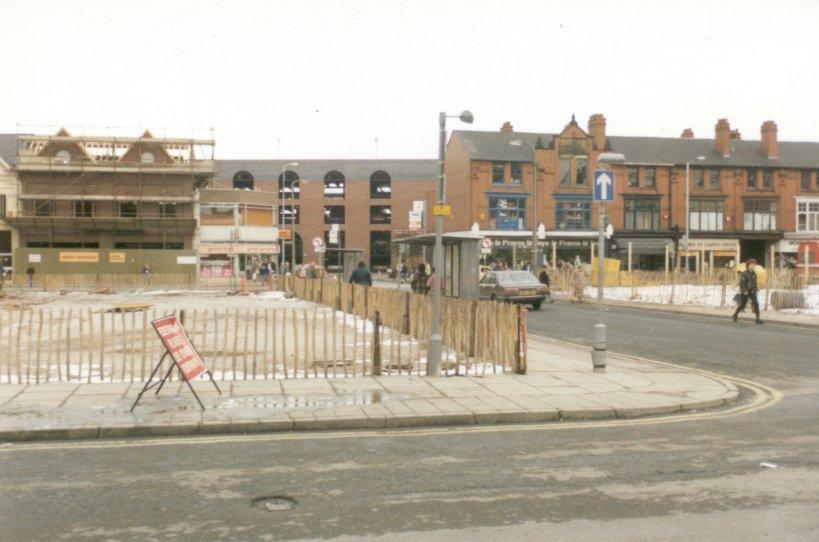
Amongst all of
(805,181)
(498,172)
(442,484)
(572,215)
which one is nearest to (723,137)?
(805,181)

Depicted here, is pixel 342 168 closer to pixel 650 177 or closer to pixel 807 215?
pixel 650 177

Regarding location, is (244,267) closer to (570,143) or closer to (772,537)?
(570,143)

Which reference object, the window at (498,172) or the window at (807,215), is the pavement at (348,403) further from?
the window at (807,215)

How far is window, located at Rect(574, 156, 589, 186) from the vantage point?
6331cm

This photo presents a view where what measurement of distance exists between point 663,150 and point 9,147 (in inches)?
2236

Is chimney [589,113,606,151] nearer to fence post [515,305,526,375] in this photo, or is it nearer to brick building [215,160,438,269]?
brick building [215,160,438,269]

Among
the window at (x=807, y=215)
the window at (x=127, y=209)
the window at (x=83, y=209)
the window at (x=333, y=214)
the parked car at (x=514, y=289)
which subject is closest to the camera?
the parked car at (x=514, y=289)

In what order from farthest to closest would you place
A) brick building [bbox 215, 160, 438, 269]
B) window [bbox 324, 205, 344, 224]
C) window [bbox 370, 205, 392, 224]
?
window [bbox 370, 205, 392, 224], window [bbox 324, 205, 344, 224], brick building [bbox 215, 160, 438, 269]

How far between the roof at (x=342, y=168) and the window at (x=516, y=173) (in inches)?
1029

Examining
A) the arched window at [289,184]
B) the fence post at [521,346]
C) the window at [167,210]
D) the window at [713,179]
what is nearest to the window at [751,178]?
the window at [713,179]

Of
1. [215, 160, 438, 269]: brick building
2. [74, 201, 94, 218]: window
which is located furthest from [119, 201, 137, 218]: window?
[215, 160, 438, 269]: brick building

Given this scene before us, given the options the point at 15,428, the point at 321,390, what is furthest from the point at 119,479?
the point at 321,390

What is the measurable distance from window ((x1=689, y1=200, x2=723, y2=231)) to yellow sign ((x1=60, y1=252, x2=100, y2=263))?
48037mm

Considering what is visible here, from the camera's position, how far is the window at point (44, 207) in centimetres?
5978
